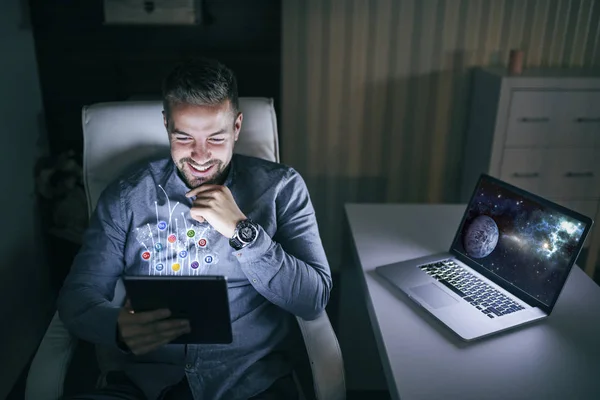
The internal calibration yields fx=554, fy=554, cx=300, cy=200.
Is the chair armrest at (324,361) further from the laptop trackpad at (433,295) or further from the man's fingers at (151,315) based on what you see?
the man's fingers at (151,315)

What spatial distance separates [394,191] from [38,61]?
69.8 inches

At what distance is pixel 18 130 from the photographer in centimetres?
210

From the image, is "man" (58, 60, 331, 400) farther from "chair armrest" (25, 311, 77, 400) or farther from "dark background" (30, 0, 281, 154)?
"dark background" (30, 0, 281, 154)

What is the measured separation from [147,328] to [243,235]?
27 cm

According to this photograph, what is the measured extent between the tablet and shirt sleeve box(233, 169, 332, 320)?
6.0 inches

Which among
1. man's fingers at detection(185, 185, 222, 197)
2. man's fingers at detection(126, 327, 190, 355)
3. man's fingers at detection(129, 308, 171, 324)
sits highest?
man's fingers at detection(185, 185, 222, 197)

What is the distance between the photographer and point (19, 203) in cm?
208

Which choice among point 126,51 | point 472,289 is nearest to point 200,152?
point 472,289

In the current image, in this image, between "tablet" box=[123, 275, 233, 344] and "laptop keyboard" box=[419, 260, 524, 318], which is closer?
"tablet" box=[123, 275, 233, 344]

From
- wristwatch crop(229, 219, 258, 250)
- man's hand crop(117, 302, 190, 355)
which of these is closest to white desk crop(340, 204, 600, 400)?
wristwatch crop(229, 219, 258, 250)

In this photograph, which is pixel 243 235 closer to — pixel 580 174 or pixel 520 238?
pixel 520 238

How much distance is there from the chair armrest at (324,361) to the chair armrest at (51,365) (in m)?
0.52

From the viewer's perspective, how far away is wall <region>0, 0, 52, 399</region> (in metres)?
1.94

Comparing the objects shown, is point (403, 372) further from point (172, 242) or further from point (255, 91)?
point (255, 91)
